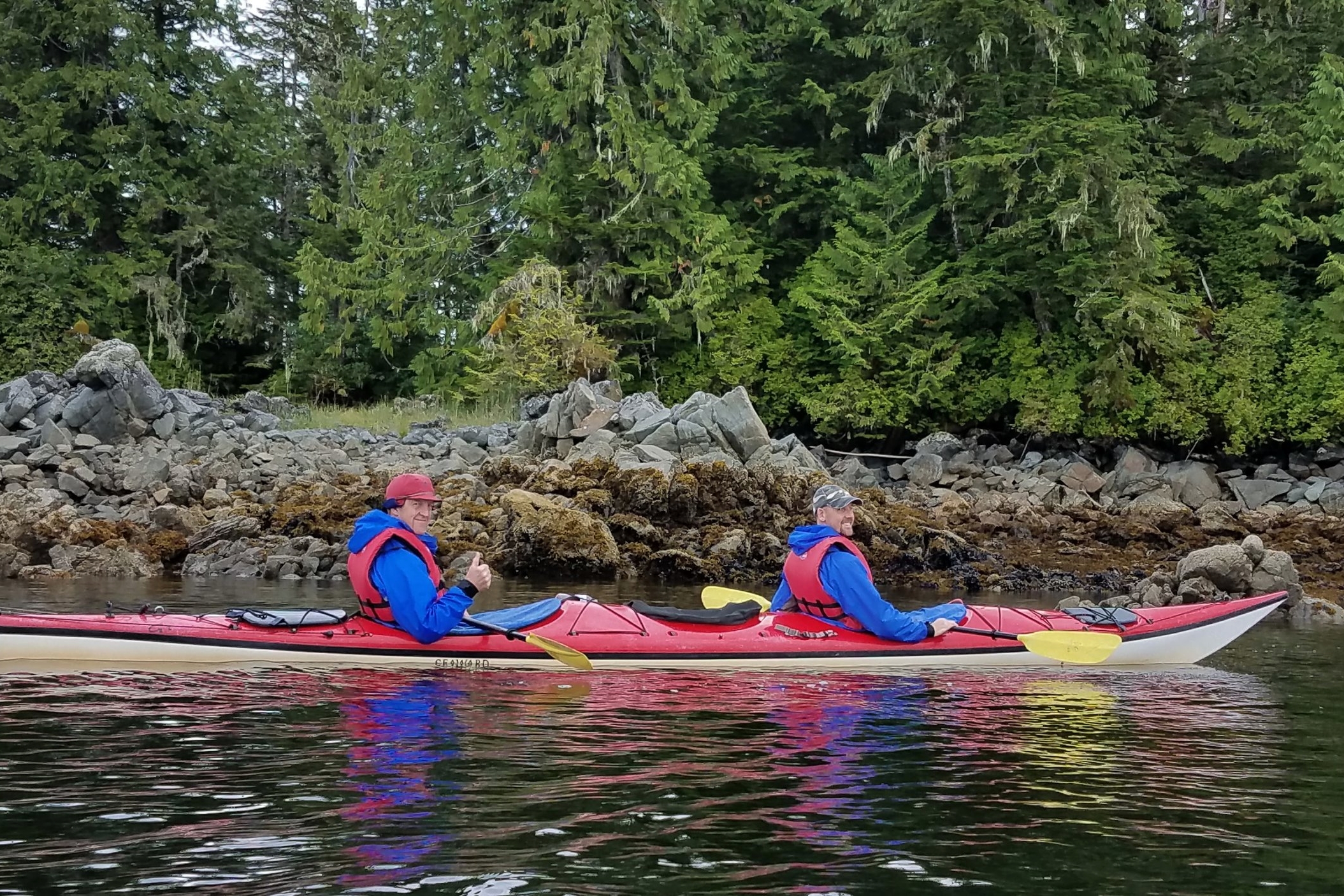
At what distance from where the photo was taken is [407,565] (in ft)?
24.0

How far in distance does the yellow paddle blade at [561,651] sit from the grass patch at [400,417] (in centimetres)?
1425

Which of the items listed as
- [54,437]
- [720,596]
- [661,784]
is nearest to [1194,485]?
[720,596]

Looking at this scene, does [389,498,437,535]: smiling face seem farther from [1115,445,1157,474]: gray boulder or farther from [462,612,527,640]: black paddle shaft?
[1115,445,1157,474]: gray boulder

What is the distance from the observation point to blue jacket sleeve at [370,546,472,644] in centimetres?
733

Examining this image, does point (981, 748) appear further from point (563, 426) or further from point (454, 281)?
point (454, 281)

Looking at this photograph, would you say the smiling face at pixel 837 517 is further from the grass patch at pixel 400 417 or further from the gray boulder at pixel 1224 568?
the grass patch at pixel 400 417

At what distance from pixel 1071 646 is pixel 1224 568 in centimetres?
442

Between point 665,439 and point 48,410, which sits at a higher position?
point 48,410

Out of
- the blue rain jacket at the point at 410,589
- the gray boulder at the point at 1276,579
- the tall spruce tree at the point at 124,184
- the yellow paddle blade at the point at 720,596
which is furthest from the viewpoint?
the tall spruce tree at the point at 124,184

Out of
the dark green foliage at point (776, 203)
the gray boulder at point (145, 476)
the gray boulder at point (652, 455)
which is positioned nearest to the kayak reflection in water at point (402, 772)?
the gray boulder at point (652, 455)

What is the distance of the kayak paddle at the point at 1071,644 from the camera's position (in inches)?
314

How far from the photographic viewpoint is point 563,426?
18.1 m

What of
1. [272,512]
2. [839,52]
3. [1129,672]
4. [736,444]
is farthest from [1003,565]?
[839,52]

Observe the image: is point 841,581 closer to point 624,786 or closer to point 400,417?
point 624,786
